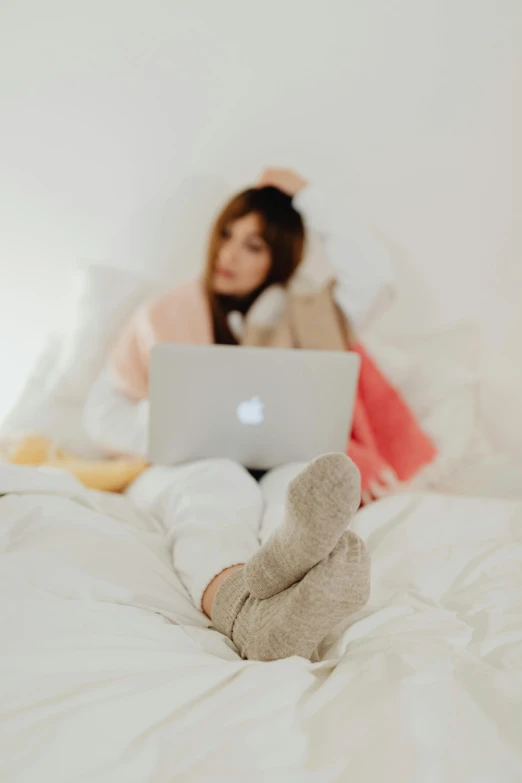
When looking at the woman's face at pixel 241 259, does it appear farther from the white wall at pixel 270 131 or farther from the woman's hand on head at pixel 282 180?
the white wall at pixel 270 131

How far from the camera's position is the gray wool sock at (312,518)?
71cm

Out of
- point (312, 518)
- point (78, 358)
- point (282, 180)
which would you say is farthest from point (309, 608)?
point (282, 180)

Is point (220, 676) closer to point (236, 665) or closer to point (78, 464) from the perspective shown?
point (236, 665)

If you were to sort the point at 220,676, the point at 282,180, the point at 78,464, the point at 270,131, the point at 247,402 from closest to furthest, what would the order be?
the point at 220,676, the point at 247,402, the point at 78,464, the point at 282,180, the point at 270,131

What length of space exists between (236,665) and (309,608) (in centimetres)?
10

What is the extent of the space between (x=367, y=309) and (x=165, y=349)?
92 cm

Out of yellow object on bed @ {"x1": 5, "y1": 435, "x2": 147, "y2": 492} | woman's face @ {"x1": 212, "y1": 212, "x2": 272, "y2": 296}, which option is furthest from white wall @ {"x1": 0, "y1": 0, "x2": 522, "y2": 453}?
yellow object on bed @ {"x1": 5, "y1": 435, "x2": 147, "y2": 492}

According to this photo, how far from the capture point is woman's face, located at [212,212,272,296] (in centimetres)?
190

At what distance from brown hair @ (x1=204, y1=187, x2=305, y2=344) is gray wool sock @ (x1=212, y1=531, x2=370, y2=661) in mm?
1202

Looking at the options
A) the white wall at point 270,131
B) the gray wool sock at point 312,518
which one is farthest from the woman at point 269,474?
the white wall at point 270,131

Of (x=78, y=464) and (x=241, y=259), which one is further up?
(x=241, y=259)

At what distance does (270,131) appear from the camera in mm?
2262

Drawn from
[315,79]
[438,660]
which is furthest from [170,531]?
[315,79]

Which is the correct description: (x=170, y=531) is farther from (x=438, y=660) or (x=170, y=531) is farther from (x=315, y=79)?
(x=315, y=79)
